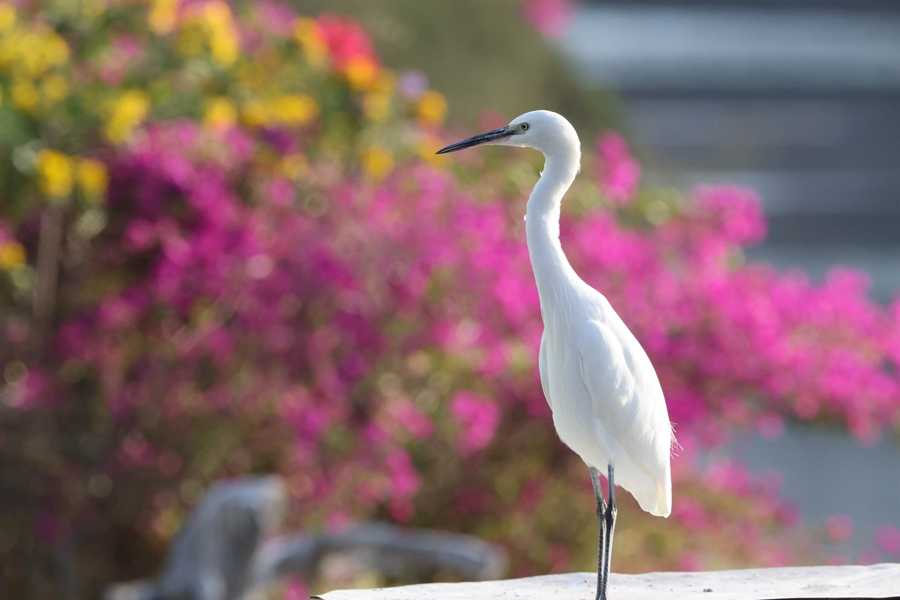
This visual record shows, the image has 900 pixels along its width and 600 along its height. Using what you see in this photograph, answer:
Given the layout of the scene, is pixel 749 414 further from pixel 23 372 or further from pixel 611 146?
pixel 23 372

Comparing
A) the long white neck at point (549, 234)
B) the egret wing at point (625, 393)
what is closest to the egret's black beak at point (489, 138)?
the long white neck at point (549, 234)

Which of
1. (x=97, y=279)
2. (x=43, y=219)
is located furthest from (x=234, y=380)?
(x=43, y=219)

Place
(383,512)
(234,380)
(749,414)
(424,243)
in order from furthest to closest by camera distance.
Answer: (383,512), (749,414), (234,380), (424,243)

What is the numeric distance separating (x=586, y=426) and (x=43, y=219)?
254 centimetres

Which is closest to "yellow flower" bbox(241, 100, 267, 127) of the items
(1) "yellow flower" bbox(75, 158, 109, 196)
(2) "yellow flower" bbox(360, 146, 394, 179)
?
(2) "yellow flower" bbox(360, 146, 394, 179)

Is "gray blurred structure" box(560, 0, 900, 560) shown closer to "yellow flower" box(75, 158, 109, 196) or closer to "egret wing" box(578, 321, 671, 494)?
"yellow flower" box(75, 158, 109, 196)

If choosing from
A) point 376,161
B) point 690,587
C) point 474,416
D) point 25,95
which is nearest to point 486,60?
point 376,161

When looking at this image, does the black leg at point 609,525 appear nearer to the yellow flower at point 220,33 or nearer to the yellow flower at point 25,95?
the yellow flower at point 220,33

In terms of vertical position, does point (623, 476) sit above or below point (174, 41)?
below

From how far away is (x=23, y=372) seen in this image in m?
3.98

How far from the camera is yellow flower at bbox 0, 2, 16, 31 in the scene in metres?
3.79

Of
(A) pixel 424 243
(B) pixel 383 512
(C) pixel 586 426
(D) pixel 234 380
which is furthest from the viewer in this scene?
(B) pixel 383 512

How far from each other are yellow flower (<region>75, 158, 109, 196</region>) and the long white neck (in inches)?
74.4

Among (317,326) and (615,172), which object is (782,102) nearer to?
(615,172)
